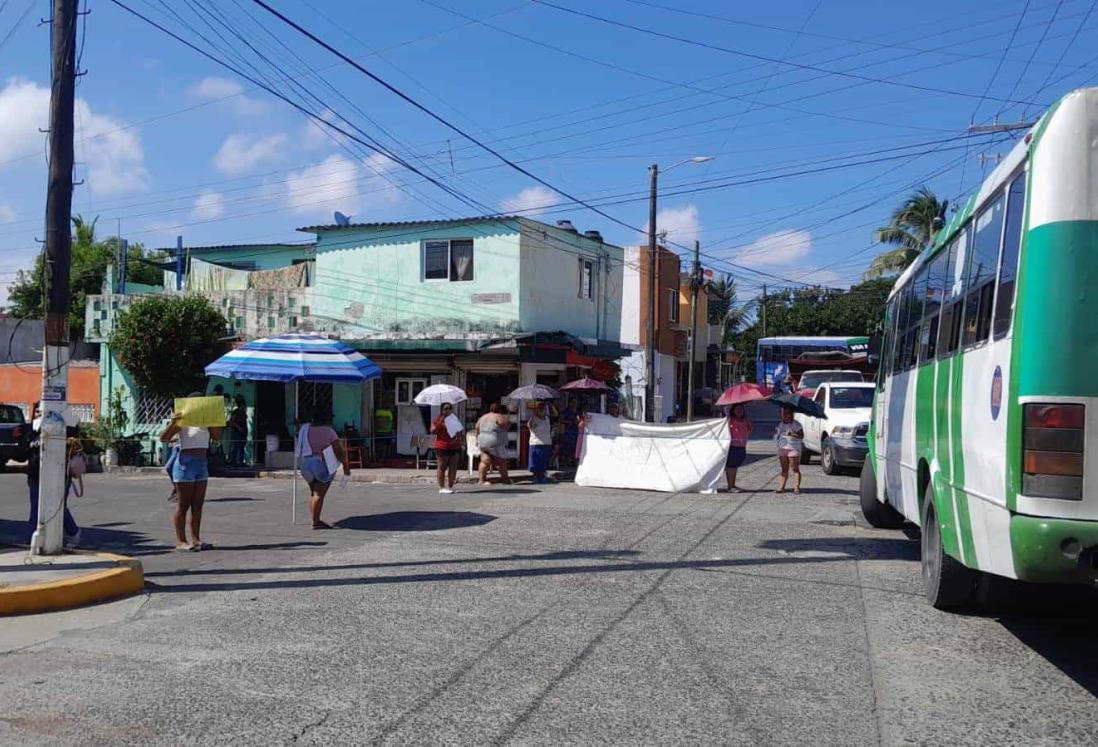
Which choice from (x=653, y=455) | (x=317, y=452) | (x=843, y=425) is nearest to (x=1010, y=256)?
(x=317, y=452)

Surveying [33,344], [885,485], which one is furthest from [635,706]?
[33,344]

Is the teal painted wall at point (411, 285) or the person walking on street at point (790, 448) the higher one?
the teal painted wall at point (411, 285)

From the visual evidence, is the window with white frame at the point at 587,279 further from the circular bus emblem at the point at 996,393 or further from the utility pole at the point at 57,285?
the circular bus emblem at the point at 996,393

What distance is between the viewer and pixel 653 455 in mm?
18125

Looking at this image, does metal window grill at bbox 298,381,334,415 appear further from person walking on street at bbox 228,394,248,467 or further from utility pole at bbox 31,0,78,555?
utility pole at bbox 31,0,78,555

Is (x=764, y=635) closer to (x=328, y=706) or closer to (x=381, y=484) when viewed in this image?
(x=328, y=706)

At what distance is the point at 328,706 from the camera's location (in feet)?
18.2

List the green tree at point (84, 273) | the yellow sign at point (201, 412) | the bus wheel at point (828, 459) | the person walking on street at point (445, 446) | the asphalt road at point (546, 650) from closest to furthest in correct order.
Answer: the asphalt road at point (546, 650) < the yellow sign at point (201, 412) < the person walking on street at point (445, 446) < the bus wheel at point (828, 459) < the green tree at point (84, 273)

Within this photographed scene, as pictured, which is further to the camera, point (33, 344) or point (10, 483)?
point (33, 344)

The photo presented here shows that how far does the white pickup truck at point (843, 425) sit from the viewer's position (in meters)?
20.2

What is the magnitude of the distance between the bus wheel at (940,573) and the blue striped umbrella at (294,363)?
833cm

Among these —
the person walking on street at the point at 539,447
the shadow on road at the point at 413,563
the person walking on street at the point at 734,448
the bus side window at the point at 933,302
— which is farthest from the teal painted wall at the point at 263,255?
the bus side window at the point at 933,302

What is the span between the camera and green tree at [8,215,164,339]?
141 ft

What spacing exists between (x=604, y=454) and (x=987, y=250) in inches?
496
